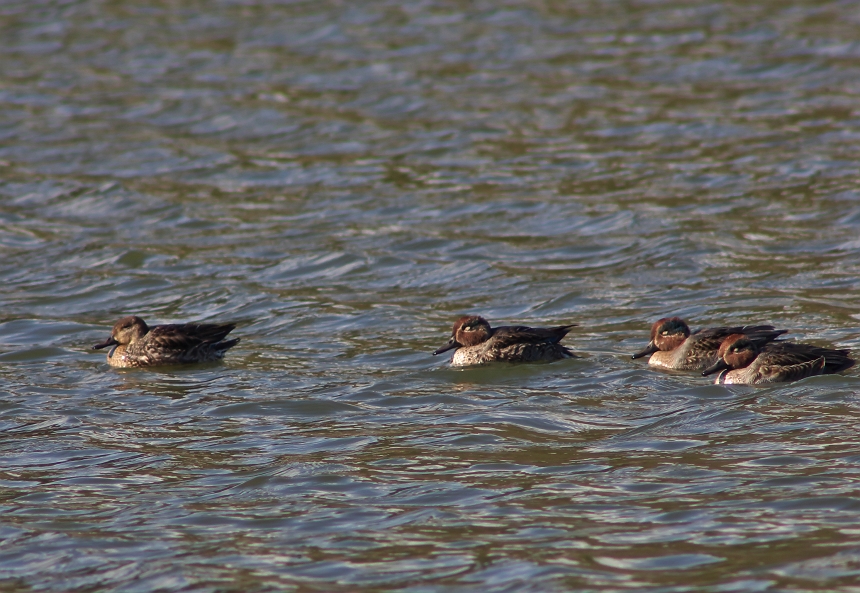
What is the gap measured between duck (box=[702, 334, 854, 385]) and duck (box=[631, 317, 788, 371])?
298 millimetres

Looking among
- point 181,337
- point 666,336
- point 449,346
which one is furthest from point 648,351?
point 181,337

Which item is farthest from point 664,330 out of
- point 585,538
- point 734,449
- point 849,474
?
point 585,538

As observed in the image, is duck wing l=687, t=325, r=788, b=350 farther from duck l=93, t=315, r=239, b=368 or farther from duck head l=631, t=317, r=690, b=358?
duck l=93, t=315, r=239, b=368

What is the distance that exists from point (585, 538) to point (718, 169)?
35.9 ft

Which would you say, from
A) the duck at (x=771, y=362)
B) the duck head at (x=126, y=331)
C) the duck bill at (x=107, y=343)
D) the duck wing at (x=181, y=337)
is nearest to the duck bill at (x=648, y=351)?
the duck at (x=771, y=362)

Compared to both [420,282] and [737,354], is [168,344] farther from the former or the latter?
[737,354]

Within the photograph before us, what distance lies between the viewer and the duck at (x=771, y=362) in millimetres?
9570

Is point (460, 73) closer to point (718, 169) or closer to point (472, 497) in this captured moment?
point (718, 169)

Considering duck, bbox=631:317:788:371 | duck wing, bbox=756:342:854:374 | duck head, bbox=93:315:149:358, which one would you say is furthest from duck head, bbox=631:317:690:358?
duck head, bbox=93:315:149:358

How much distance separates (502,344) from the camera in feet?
35.8

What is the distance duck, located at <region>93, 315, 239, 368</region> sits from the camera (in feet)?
37.2

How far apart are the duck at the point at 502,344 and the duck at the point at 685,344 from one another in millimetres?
670

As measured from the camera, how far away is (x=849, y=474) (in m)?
7.47

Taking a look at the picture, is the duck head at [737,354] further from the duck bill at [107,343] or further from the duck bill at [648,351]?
the duck bill at [107,343]
